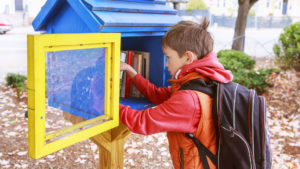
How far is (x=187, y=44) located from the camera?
1723mm

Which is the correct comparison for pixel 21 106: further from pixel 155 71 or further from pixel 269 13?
pixel 269 13

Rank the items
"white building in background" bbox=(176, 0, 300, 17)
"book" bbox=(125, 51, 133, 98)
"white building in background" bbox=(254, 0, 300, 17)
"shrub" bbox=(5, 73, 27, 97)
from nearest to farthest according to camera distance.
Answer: "book" bbox=(125, 51, 133, 98) < "shrub" bbox=(5, 73, 27, 97) < "white building in background" bbox=(176, 0, 300, 17) < "white building in background" bbox=(254, 0, 300, 17)

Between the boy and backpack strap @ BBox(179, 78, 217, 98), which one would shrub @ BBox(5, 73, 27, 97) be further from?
backpack strap @ BBox(179, 78, 217, 98)

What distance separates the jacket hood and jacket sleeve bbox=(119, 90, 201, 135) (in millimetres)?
145

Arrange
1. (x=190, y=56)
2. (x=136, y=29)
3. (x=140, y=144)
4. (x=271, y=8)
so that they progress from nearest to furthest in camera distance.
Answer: (x=190, y=56)
(x=136, y=29)
(x=140, y=144)
(x=271, y=8)

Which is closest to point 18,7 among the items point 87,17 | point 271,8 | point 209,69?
point 87,17

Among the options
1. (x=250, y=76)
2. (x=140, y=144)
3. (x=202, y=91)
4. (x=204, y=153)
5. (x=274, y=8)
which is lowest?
(x=140, y=144)

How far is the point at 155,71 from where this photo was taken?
247cm

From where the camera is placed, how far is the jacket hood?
1.59m

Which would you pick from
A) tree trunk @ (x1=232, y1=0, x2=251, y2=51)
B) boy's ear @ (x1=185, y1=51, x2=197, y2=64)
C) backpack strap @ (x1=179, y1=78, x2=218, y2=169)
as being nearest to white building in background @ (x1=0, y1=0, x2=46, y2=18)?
tree trunk @ (x1=232, y1=0, x2=251, y2=51)

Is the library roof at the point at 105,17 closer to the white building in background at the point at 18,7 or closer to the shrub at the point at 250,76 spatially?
the shrub at the point at 250,76

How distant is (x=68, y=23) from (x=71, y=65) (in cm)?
48

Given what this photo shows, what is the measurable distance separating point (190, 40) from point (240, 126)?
0.58m

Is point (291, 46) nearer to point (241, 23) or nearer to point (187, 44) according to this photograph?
point (241, 23)
